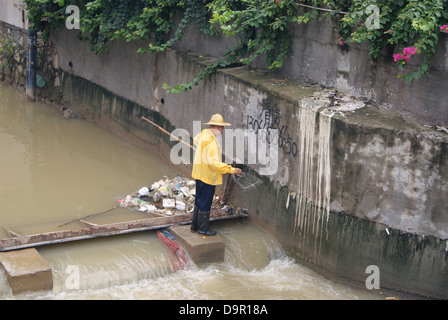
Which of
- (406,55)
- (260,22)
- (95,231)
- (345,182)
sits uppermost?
(260,22)

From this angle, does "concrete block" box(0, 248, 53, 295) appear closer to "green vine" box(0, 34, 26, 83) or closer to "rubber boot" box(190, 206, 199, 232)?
"rubber boot" box(190, 206, 199, 232)

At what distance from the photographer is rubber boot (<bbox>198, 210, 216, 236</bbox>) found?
291 inches

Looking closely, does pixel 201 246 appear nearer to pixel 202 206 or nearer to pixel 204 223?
pixel 204 223

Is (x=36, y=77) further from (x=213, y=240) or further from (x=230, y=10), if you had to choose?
(x=213, y=240)

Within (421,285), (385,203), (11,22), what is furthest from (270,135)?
(11,22)

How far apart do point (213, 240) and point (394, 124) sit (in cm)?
244

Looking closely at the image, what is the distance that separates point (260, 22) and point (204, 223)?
2.59 meters

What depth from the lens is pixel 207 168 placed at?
719cm

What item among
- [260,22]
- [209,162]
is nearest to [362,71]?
[260,22]

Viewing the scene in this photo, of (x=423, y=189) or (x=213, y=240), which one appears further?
(x=213, y=240)

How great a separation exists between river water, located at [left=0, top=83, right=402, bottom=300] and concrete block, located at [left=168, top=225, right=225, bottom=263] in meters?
0.10

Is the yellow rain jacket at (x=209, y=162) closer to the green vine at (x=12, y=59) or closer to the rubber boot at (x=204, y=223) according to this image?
the rubber boot at (x=204, y=223)

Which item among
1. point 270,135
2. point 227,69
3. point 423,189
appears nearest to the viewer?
point 423,189

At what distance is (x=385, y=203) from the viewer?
662cm
